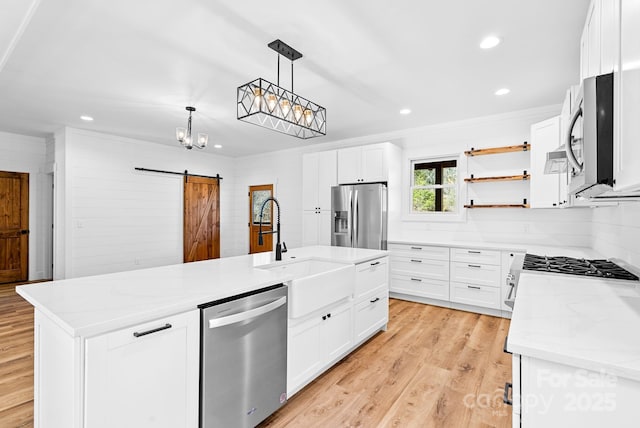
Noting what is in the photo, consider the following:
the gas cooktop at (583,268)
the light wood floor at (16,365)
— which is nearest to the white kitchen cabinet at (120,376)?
the light wood floor at (16,365)

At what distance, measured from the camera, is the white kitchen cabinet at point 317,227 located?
529 centimetres

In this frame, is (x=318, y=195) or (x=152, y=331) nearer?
(x=152, y=331)

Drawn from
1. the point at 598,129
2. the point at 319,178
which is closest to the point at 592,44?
the point at 598,129

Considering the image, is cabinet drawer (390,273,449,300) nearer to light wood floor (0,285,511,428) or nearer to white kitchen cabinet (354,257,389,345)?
light wood floor (0,285,511,428)

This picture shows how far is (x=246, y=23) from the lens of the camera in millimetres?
2205

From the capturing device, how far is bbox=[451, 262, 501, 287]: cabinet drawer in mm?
3802

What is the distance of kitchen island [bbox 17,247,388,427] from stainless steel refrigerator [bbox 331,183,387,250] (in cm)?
A: 294

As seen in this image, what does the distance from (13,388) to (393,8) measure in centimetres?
380

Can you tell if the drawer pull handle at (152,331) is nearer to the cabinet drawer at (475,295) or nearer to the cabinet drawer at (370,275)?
the cabinet drawer at (370,275)

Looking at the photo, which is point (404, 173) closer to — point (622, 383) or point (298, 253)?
point (298, 253)

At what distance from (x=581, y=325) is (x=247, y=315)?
1.40 metres

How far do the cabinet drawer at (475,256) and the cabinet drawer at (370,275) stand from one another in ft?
4.47

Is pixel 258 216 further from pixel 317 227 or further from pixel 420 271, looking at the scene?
pixel 420 271

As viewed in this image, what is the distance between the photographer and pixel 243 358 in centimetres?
163
